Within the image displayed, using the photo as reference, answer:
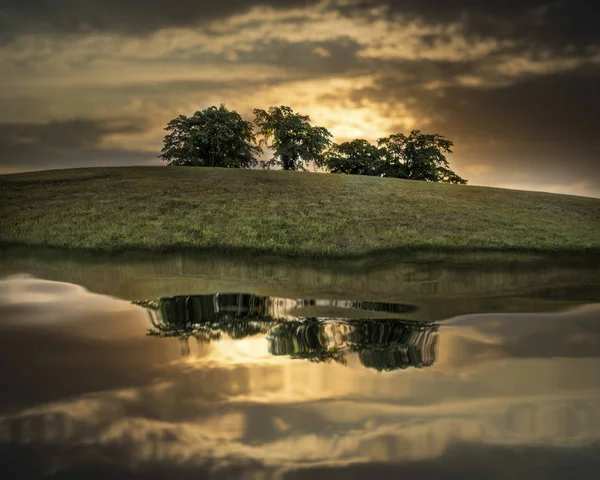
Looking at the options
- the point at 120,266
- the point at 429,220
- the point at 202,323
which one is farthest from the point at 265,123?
the point at 202,323

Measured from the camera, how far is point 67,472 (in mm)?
3234

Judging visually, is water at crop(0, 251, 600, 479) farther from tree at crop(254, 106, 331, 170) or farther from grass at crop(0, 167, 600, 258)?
tree at crop(254, 106, 331, 170)

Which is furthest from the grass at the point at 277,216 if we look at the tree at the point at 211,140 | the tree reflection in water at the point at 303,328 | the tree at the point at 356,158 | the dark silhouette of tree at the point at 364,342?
the tree at the point at 356,158

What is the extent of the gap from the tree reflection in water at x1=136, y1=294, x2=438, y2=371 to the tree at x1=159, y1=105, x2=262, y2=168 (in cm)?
5238

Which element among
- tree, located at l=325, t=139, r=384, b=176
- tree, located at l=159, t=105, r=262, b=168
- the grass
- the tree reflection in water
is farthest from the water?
tree, located at l=325, t=139, r=384, b=176

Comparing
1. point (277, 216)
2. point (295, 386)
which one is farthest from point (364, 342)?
point (277, 216)

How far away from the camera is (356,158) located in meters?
70.5

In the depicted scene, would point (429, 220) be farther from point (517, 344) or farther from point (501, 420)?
point (501, 420)

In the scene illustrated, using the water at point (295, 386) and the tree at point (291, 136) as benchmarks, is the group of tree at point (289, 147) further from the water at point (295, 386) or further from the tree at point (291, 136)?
the water at point (295, 386)

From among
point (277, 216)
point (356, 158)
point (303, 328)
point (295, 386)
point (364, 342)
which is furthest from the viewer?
point (356, 158)

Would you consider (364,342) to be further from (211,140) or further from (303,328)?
(211,140)

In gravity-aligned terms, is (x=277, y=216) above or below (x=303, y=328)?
above

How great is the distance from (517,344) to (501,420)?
8.59 ft

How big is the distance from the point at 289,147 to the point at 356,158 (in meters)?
12.5
